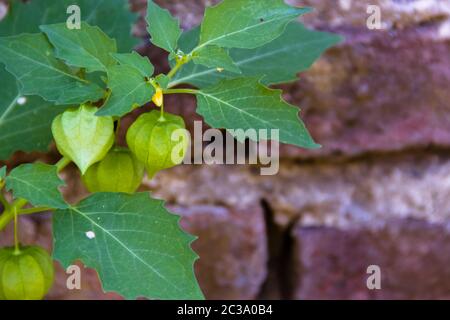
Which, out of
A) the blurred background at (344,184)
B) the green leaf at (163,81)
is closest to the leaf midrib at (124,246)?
the green leaf at (163,81)

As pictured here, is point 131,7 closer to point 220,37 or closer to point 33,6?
point 33,6

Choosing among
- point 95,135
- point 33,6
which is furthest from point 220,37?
point 33,6

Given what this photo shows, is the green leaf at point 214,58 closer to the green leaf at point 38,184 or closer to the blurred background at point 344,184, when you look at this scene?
the green leaf at point 38,184

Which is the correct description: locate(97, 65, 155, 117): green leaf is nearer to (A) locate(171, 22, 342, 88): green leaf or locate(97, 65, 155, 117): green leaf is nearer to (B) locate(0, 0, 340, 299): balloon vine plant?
(B) locate(0, 0, 340, 299): balloon vine plant

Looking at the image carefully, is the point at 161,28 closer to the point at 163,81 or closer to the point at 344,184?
the point at 163,81

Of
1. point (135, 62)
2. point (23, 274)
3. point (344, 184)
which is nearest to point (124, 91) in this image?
point (135, 62)
